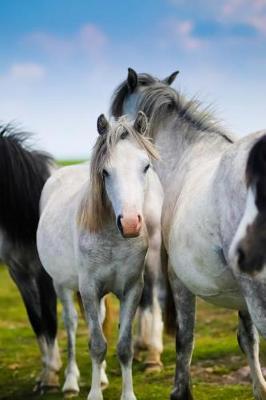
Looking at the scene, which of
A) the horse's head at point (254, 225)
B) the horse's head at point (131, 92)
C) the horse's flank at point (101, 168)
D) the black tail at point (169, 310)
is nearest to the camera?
the horse's head at point (254, 225)

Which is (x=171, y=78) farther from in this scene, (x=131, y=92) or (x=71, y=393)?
(x=71, y=393)

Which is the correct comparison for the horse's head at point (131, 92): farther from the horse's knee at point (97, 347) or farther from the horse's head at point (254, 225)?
the horse's head at point (254, 225)

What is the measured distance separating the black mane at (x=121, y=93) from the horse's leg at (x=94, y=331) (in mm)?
2192

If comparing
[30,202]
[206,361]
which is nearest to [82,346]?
[206,361]

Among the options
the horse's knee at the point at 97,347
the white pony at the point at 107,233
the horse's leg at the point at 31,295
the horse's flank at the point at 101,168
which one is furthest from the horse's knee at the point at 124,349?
the horse's leg at the point at 31,295

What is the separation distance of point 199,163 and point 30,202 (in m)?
3.22

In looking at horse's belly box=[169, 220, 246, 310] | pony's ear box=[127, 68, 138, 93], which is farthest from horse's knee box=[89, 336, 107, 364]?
pony's ear box=[127, 68, 138, 93]

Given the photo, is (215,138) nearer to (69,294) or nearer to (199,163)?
(199,163)

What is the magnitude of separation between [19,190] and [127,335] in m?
3.02

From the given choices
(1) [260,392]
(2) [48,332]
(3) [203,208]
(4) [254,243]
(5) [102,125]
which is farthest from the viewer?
(2) [48,332]

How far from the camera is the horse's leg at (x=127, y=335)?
622 centimetres

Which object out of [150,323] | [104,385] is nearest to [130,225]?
[104,385]

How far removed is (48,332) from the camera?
8234 millimetres

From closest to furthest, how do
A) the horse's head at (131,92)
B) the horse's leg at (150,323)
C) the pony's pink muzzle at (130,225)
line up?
the pony's pink muzzle at (130,225) < the horse's head at (131,92) < the horse's leg at (150,323)
